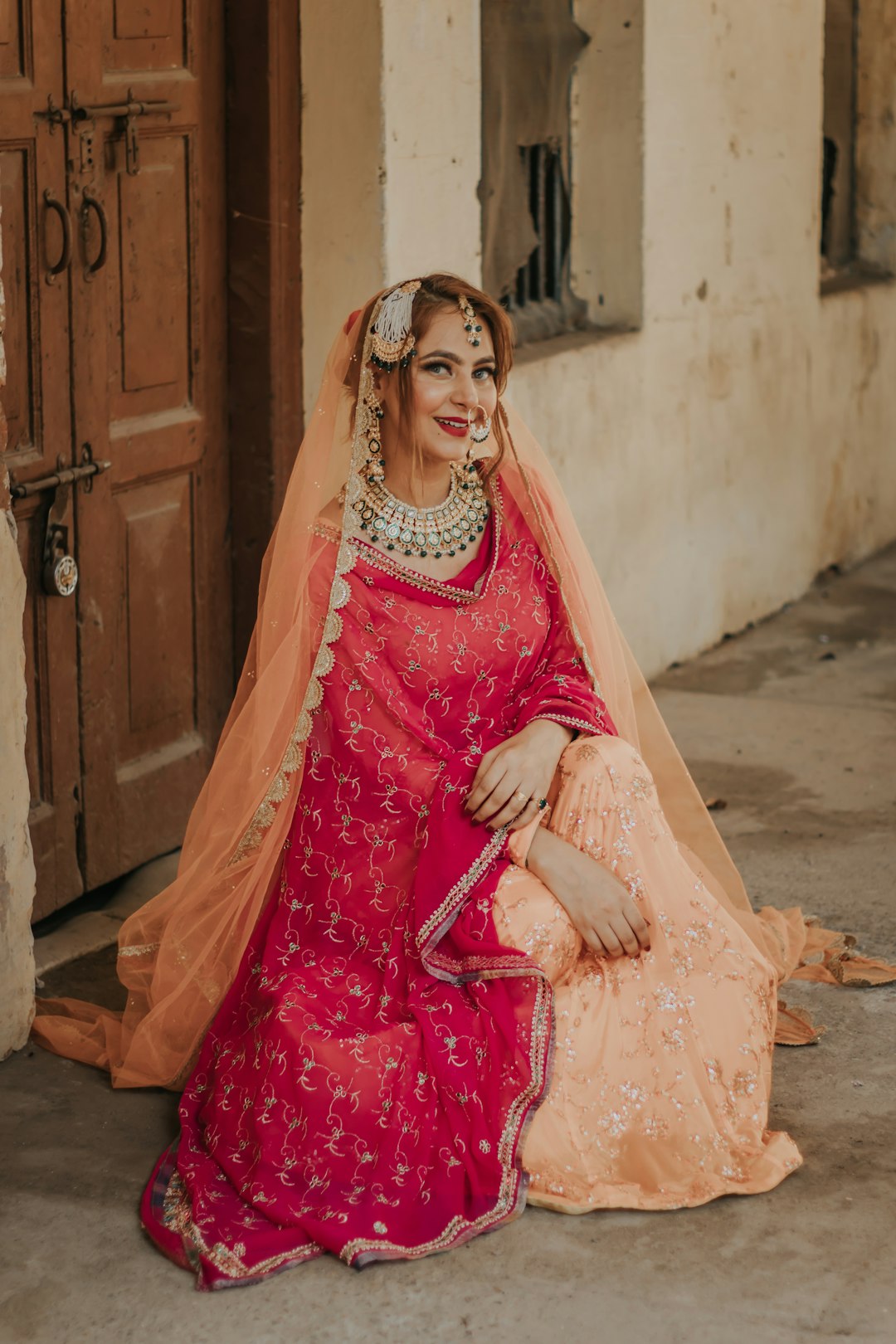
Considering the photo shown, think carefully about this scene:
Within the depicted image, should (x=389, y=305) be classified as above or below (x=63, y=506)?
above

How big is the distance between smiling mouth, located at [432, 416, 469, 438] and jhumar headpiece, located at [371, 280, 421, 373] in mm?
114

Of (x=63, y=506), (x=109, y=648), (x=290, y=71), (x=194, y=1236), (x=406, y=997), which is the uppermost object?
(x=290, y=71)

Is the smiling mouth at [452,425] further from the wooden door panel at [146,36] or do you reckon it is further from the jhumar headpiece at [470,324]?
the wooden door panel at [146,36]

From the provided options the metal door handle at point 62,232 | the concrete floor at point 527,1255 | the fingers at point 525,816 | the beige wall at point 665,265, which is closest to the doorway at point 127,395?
the metal door handle at point 62,232

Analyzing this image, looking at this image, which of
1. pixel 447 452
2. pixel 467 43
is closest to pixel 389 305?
pixel 447 452

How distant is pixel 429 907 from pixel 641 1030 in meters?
0.41

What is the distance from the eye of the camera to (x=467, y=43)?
4.92 meters

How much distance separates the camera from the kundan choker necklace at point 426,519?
3359 millimetres

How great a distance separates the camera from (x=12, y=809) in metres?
3.51

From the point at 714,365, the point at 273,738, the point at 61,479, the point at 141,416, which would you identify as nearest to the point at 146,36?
the point at 141,416

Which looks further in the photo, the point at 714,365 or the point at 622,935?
the point at 714,365

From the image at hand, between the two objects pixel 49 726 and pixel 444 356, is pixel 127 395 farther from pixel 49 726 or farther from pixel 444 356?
pixel 444 356

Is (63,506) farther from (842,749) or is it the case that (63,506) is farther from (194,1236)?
(842,749)

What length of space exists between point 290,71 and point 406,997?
2382 millimetres
